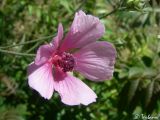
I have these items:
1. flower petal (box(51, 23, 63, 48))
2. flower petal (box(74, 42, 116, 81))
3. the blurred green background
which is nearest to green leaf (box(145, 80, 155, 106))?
the blurred green background

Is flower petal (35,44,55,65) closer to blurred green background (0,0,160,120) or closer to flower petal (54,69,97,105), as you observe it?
flower petal (54,69,97,105)

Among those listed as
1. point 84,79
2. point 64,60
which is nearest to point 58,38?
point 64,60

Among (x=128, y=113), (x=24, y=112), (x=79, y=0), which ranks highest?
(x=79, y=0)

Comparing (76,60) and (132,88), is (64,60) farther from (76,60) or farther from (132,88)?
(132,88)

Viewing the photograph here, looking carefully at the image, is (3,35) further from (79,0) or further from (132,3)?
(132,3)

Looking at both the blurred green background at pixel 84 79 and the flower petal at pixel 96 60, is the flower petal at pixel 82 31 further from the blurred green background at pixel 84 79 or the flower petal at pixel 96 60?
the blurred green background at pixel 84 79

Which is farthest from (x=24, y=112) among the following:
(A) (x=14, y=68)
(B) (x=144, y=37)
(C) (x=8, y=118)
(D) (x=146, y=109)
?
(B) (x=144, y=37)

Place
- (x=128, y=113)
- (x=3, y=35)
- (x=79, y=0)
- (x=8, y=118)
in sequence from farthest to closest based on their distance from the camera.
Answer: (x=79, y=0)
(x=3, y=35)
(x=128, y=113)
(x=8, y=118)
